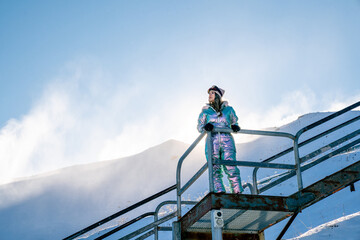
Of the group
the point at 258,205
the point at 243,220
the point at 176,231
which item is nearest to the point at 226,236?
the point at 243,220

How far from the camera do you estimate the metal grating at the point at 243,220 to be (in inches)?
188

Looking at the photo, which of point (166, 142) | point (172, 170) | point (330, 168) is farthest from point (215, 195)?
point (166, 142)

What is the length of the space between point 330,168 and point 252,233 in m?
10.6

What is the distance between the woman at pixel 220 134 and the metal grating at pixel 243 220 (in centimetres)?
30

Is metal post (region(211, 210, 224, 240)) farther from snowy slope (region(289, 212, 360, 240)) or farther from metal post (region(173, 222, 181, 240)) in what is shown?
snowy slope (region(289, 212, 360, 240))

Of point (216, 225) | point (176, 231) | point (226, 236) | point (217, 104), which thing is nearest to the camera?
point (216, 225)

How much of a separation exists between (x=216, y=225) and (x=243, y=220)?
3.39ft

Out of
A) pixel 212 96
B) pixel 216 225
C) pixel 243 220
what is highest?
pixel 212 96

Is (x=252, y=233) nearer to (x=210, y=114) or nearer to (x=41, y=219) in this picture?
(x=210, y=114)

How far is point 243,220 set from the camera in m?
5.16

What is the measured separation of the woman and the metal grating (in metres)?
0.30

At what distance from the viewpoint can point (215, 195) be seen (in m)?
4.39

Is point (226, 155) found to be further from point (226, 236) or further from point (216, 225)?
point (226, 236)

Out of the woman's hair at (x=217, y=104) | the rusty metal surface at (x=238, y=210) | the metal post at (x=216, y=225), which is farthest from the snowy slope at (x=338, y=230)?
the metal post at (x=216, y=225)
